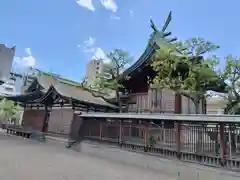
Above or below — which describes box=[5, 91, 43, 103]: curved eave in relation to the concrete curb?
above

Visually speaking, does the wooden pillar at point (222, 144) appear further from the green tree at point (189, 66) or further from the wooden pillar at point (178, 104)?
the wooden pillar at point (178, 104)

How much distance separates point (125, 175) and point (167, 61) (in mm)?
5953

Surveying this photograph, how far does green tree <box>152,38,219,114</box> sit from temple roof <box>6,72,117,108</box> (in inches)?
267

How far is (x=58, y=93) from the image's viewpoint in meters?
14.9

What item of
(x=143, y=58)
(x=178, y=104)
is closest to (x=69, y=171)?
(x=178, y=104)

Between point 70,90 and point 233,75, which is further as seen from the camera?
point 70,90

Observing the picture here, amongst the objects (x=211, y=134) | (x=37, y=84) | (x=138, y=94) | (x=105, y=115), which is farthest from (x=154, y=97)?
(x=37, y=84)

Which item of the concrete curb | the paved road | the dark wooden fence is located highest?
the dark wooden fence

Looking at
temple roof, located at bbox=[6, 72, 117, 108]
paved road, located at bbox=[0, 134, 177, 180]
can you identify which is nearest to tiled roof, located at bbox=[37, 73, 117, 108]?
temple roof, located at bbox=[6, 72, 117, 108]

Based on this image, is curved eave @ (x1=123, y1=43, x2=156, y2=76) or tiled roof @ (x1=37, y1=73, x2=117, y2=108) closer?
curved eave @ (x1=123, y1=43, x2=156, y2=76)

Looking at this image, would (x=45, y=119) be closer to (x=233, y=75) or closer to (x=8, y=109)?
(x=8, y=109)

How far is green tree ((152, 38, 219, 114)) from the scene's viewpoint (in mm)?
10352

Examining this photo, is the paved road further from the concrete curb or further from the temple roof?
the temple roof

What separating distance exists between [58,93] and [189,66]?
8971 millimetres
